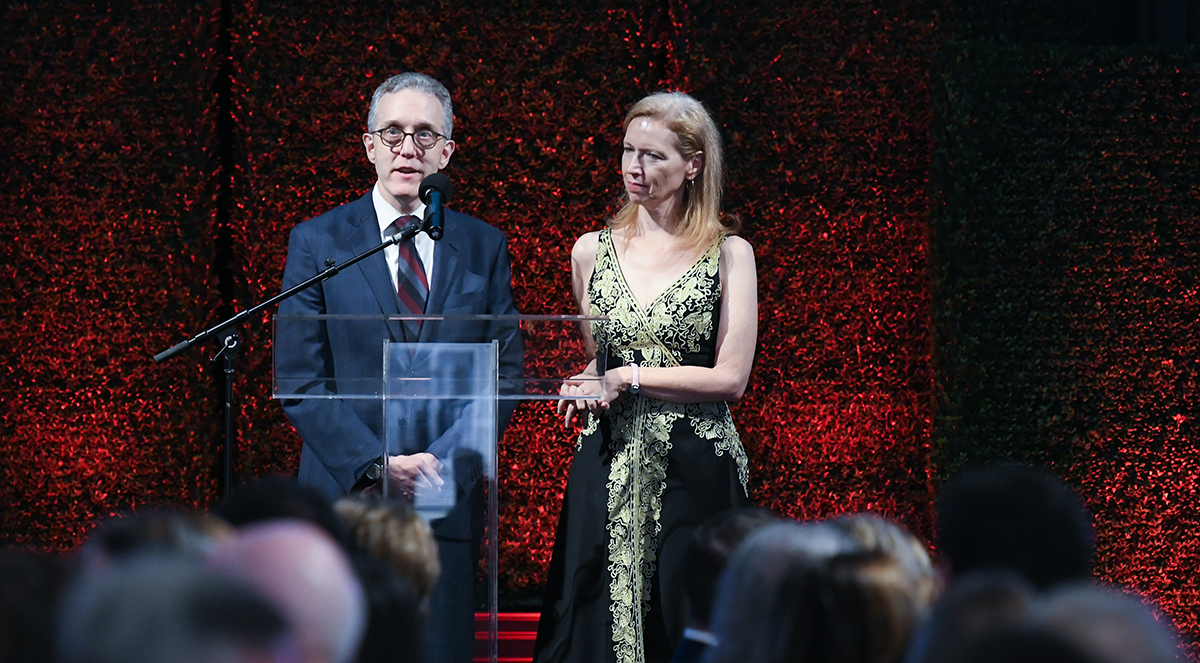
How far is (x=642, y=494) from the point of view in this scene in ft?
9.70

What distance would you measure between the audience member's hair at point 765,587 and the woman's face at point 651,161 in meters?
1.86

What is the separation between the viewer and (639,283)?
119 inches

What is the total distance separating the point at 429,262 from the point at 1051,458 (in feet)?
8.17

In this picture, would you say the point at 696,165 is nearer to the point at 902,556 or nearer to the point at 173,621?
the point at 902,556

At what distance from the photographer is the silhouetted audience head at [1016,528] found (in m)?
1.26

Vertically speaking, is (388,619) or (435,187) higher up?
(435,187)

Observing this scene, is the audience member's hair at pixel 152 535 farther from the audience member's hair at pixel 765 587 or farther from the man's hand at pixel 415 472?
the man's hand at pixel 415 472

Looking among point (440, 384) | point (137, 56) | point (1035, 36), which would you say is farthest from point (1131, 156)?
point (137, 56)

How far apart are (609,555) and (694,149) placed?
106 centimetres

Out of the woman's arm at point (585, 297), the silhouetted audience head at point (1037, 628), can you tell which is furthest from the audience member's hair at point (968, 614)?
the woman's arm at point (585, 297)

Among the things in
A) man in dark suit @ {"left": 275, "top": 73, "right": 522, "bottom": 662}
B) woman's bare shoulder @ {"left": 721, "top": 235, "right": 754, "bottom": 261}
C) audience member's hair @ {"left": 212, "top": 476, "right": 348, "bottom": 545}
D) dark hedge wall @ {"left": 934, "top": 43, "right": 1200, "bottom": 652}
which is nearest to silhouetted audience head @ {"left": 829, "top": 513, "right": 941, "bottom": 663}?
audience member's hair @ {"left": 212, "top": 476, "right": 348, "bottom": 545}

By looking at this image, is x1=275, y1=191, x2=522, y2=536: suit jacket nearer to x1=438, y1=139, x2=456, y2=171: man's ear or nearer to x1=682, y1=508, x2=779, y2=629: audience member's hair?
x1=438, y1=139, x2=456, y2=171: man's ear

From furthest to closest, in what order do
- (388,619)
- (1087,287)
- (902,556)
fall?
(1087,287) → (902,556) → (388,619)

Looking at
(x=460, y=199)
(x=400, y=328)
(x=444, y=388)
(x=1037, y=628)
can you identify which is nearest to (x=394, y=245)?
(x=400, y=328)
